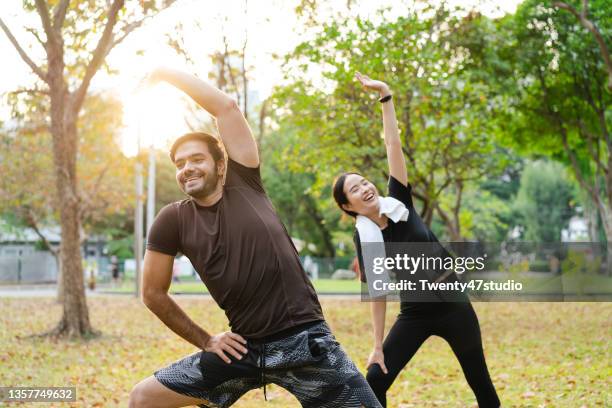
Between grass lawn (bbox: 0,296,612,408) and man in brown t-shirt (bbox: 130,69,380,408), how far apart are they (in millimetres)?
4438

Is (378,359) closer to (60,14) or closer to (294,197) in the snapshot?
(60,14)

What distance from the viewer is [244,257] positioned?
3.51m

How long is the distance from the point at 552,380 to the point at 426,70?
8.82 m

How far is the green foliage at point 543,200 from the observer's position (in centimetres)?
6519

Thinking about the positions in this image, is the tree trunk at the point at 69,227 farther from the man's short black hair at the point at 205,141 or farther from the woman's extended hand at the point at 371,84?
the man's short black hair at the point at 205,141

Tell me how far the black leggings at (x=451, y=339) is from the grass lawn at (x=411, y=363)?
10.1ft

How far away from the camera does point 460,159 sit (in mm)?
18594

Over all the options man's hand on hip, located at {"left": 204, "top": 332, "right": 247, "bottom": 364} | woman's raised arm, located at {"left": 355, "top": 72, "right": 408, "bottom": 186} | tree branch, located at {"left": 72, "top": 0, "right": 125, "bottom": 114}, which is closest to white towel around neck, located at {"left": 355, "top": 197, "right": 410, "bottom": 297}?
woman's raised arm, located at {"left": 355, "top": 72, "right": 408, "bottom": 186}

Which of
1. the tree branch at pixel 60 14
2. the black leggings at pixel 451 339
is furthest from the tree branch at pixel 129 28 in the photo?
the black leggings at pixel 451 339

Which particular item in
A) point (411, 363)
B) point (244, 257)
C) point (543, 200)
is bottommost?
point (411, 363)

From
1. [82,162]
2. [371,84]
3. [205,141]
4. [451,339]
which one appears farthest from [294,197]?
[205,141]

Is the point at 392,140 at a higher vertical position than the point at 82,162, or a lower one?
lower

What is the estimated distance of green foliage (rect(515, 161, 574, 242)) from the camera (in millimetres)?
65188

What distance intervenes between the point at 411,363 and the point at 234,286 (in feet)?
26.1
